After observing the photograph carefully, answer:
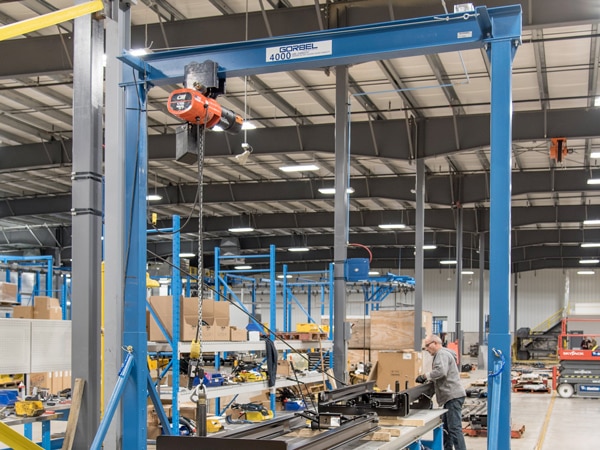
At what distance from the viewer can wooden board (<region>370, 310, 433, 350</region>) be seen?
648 inches

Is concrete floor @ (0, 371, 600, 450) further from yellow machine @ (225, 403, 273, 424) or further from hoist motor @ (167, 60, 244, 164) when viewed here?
hoist motor @ (167, 60, 244, 164)

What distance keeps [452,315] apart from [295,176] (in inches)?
853

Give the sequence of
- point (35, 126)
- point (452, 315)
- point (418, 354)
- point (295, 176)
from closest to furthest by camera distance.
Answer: point (418, 354)
point (35, 126)
point (295, 176)
point (452, 315)

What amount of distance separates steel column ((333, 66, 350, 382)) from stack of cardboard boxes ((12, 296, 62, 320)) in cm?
526

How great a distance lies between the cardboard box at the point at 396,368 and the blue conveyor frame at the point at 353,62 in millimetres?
9599

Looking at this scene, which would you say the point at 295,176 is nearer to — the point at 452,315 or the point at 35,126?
the point at 35,126

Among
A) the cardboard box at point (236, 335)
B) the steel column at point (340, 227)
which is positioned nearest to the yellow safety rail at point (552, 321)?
the steel column at point (340, 227)

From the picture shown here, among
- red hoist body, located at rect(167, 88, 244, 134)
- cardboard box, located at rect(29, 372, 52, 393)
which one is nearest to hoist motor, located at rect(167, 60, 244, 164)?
red hoist body, located at rect(167, 88, 244, 134)

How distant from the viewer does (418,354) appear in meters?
15.3

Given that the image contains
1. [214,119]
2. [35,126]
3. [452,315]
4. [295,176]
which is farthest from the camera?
[452,315]

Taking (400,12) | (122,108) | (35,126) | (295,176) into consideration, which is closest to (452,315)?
(295,176)

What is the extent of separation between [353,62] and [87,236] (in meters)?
2.68

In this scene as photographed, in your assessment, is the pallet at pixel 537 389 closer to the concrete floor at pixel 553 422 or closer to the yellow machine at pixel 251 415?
the concrete floor at pixel 553 422

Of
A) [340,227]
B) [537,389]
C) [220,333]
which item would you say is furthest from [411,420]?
[537,389]
